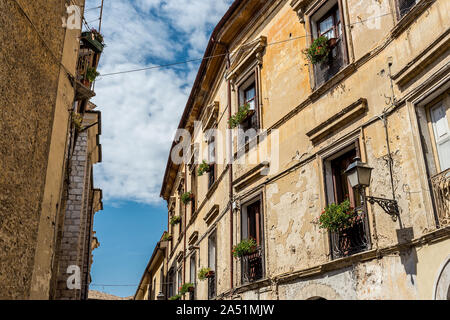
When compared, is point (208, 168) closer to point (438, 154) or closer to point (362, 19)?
point (362, 19)

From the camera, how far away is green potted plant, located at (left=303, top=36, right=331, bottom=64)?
9.63 m

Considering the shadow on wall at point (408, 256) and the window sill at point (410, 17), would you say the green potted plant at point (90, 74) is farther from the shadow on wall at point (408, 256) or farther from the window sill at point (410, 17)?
the shadow on wall at point (408, 256)

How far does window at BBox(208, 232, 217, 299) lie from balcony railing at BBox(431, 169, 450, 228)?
821cm

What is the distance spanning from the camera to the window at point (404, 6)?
787 cm

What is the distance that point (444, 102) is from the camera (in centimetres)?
694

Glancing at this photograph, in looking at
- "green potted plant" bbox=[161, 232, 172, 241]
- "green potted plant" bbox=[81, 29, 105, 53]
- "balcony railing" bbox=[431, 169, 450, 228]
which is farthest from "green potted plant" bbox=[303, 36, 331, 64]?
"green potted plant" bbox=[161, 232, 172, 241]

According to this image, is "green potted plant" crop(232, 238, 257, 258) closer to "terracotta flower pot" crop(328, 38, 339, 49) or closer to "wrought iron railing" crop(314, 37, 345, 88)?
"wrought iron railing" crop(314, 37, 345, 88)

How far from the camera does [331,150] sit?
899cm

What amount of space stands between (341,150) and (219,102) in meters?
7.16

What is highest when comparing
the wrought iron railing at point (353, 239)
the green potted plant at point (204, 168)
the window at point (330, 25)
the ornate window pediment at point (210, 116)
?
the ornate window pediment at point (210, 116)

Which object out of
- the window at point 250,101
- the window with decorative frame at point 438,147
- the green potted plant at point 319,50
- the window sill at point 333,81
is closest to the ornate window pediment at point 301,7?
the green potted plant at point 319,50

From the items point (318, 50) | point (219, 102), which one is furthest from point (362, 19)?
point (219, 102)

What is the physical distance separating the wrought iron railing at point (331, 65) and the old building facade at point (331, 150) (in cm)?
3

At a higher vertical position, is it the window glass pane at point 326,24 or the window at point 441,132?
the window glass pane at point 326,24
